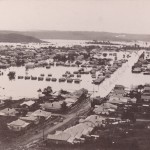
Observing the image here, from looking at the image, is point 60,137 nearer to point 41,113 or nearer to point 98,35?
point 41,113

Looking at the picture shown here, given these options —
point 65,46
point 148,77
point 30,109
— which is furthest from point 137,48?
point 30,109

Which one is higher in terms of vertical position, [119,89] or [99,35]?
[99,35]

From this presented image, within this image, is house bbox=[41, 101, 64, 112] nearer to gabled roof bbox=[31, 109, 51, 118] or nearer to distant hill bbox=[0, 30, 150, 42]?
gabled roof bbox=[31, 109, 51, 118]

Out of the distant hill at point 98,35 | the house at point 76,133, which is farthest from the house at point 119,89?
the house at point 76,133

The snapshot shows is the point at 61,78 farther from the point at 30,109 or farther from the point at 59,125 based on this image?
the point at 59,125

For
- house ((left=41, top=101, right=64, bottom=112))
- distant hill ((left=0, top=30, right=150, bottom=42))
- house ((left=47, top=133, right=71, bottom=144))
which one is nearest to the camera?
house ((left=47, top=133, right=71, bottom=144))

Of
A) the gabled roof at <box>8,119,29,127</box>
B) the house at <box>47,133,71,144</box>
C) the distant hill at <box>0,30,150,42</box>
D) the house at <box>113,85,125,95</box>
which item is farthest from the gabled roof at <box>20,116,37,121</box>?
the distant hill at <box>0,30,150,42</box>

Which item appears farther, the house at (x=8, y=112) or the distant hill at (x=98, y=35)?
the distant hill at (x=98, y=35)

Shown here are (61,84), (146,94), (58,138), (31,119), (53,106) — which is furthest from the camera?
(61,84)

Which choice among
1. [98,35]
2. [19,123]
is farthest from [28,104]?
[98,35]

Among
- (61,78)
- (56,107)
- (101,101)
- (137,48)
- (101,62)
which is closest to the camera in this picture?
(56,107)

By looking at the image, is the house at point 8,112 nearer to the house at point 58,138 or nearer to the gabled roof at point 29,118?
the gabled roof at point 29,118
